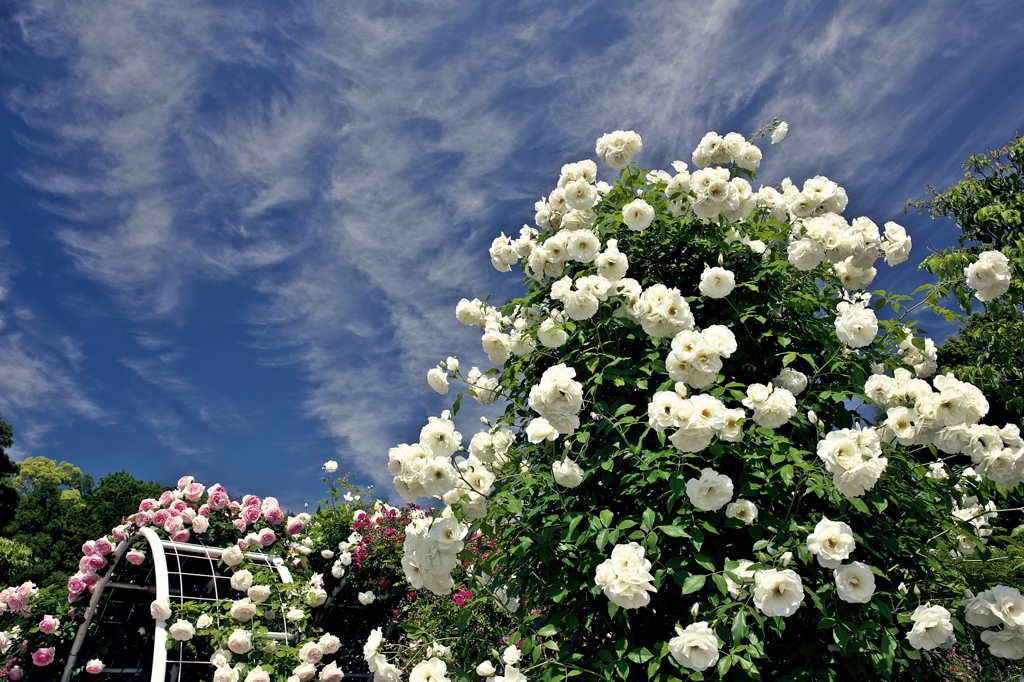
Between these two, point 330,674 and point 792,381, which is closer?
point 792,381

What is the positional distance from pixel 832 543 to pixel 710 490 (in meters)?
0.38

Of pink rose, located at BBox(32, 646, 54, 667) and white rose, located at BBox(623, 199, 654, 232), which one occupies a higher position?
pink rose, located at BBox(32, 646, 54, 667)

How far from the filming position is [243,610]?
16.0 feet

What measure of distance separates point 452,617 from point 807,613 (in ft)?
6.53

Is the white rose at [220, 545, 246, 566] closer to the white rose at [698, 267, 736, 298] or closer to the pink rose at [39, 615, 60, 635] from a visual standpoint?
the pink rose at [39, 615, 60, 635]

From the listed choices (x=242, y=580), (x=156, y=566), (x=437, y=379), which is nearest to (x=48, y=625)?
(x=156, y=566)

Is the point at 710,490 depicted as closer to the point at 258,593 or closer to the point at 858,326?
the point at 858,326

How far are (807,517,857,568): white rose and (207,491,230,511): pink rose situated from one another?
19.2ft

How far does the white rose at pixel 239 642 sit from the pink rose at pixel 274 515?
1.65 meters

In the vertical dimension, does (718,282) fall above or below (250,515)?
below

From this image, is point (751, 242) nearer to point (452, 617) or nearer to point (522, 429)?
point (522, 429)

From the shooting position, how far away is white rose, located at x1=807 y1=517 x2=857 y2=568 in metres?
1.86

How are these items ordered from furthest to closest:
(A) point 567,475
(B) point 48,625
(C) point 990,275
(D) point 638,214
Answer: (B) point 48,625
(D) point 638,214
(C) point 990,275
(A) point 567,475

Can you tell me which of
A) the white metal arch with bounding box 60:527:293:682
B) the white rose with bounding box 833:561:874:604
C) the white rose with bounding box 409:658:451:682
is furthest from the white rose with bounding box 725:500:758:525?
the white metal arch with bounding box 60:527:293:682
